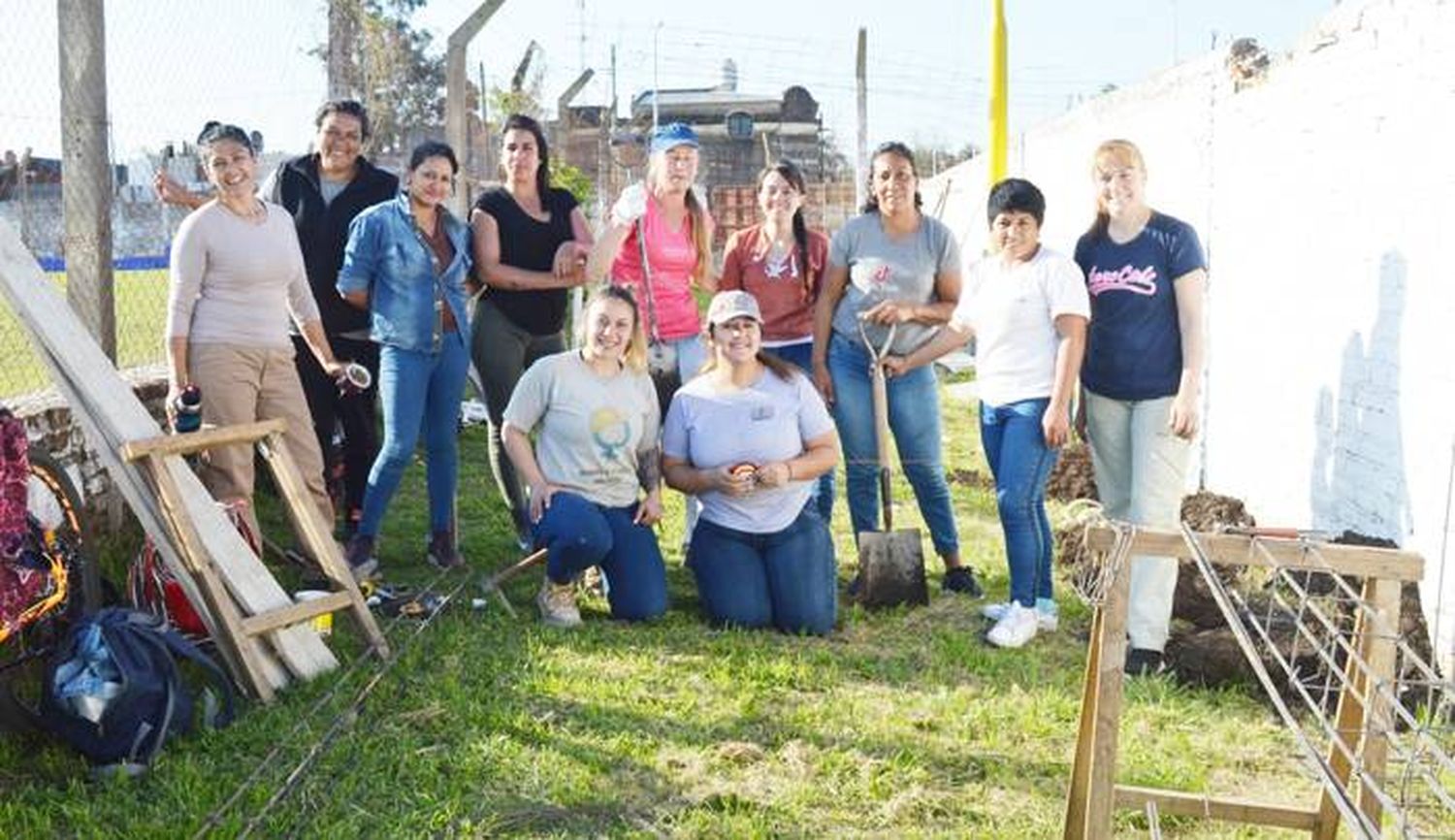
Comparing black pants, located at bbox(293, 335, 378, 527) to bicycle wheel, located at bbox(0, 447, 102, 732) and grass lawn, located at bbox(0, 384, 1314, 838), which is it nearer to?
grass lawn, located at bbox(0, 384, 1314, 838)

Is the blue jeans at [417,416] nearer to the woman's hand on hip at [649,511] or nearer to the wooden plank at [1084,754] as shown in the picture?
the woman's hand on hip at [649,511]

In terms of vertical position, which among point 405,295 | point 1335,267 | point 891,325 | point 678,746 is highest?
point 1335,267

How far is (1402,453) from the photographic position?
465cm

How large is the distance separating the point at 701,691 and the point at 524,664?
0.61 m

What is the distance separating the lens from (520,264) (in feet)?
18.7

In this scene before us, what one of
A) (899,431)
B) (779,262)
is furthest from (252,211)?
(899,431)

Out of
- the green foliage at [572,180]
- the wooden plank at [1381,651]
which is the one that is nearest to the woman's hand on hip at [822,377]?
the wooden plank at [1381,651]

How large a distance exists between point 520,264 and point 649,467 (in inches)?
42.3

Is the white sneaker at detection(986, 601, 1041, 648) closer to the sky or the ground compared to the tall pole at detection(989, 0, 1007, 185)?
closer to the ground

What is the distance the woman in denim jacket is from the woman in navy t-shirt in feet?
8.03

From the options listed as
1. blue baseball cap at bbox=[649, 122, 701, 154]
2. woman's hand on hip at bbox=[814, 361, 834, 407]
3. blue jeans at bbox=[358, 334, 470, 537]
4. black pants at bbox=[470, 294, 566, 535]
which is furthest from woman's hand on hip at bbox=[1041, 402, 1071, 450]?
blue jeans at bbox=[358, 334, 470, 537]

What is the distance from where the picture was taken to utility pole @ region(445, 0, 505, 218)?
775 centimetres

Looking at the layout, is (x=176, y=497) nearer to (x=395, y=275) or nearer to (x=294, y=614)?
(x=294, y=614)

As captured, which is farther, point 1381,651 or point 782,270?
point 782,270
